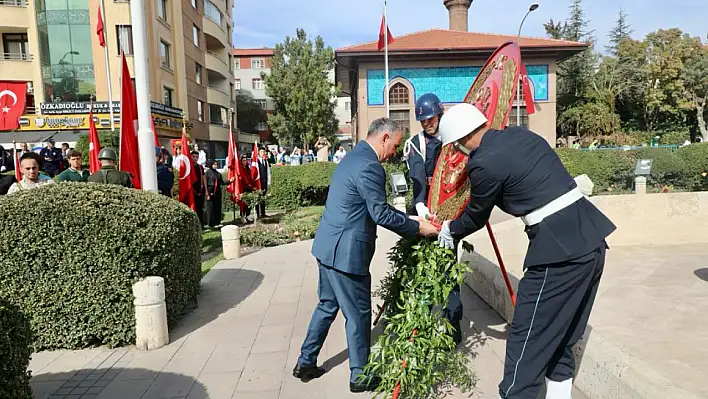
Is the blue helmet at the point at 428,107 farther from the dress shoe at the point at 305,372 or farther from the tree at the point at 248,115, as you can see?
the tree at the point at 248,115

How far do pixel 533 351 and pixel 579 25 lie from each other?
58.9 metres

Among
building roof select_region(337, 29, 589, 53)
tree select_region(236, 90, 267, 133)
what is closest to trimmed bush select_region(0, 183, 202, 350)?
building roof select_region(337, 29, 589, 53)

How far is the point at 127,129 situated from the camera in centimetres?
704

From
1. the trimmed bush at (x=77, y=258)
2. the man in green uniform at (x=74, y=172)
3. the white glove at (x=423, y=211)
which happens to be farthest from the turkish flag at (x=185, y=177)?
the white glove at (x=423, y=211)

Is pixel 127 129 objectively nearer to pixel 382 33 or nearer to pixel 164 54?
pixel 382 33

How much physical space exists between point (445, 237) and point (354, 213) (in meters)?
0.67

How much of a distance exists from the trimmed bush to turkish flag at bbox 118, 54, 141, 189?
8.64ft

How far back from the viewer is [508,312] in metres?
4.56

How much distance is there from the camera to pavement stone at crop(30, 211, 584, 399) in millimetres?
3641

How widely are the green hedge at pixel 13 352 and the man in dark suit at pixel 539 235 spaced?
2665mm

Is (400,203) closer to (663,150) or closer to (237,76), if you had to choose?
(663,150)

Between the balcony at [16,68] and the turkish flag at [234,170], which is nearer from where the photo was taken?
the turkish flag at [234,170]

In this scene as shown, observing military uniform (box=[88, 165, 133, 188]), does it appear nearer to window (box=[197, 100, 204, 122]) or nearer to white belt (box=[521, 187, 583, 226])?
white belt (box=[521, 187, 583, 226])

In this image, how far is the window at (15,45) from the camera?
2941 cm
